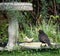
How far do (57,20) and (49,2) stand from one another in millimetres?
776

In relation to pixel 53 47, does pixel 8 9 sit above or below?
above

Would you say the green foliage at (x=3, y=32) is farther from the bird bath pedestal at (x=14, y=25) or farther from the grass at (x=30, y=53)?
the grass at (x=30, y=53)

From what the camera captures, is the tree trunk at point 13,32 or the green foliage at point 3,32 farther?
the green foliage at point 3,32

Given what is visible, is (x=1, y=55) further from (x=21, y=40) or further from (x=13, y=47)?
(x=21, y=40)

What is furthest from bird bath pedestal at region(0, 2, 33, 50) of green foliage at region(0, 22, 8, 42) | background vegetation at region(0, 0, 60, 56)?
green foliage at region(0, 22, 8, 42)

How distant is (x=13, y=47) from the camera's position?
8758 millimetres

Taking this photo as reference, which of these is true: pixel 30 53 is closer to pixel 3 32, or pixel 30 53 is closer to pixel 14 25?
pixel 14 25

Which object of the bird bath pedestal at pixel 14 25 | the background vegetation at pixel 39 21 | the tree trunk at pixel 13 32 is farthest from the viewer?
the background vegetation at pixel 39 21

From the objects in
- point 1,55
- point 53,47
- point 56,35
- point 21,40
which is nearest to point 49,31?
point 56,35

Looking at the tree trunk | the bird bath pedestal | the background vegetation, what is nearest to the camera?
the bird bath pedestal

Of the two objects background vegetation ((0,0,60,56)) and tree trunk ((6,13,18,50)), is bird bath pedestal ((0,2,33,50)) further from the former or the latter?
background vegetation ((0,0,60,56))

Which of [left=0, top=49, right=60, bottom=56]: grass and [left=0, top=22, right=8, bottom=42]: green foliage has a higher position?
[left=0, top=49, right=60, bottom=56]: grass

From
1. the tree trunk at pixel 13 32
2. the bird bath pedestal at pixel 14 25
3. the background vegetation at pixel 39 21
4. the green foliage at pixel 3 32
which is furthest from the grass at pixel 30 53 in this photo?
the green foliage at pixel 3 32

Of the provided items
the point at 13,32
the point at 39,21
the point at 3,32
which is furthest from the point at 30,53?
the point at 39,21
